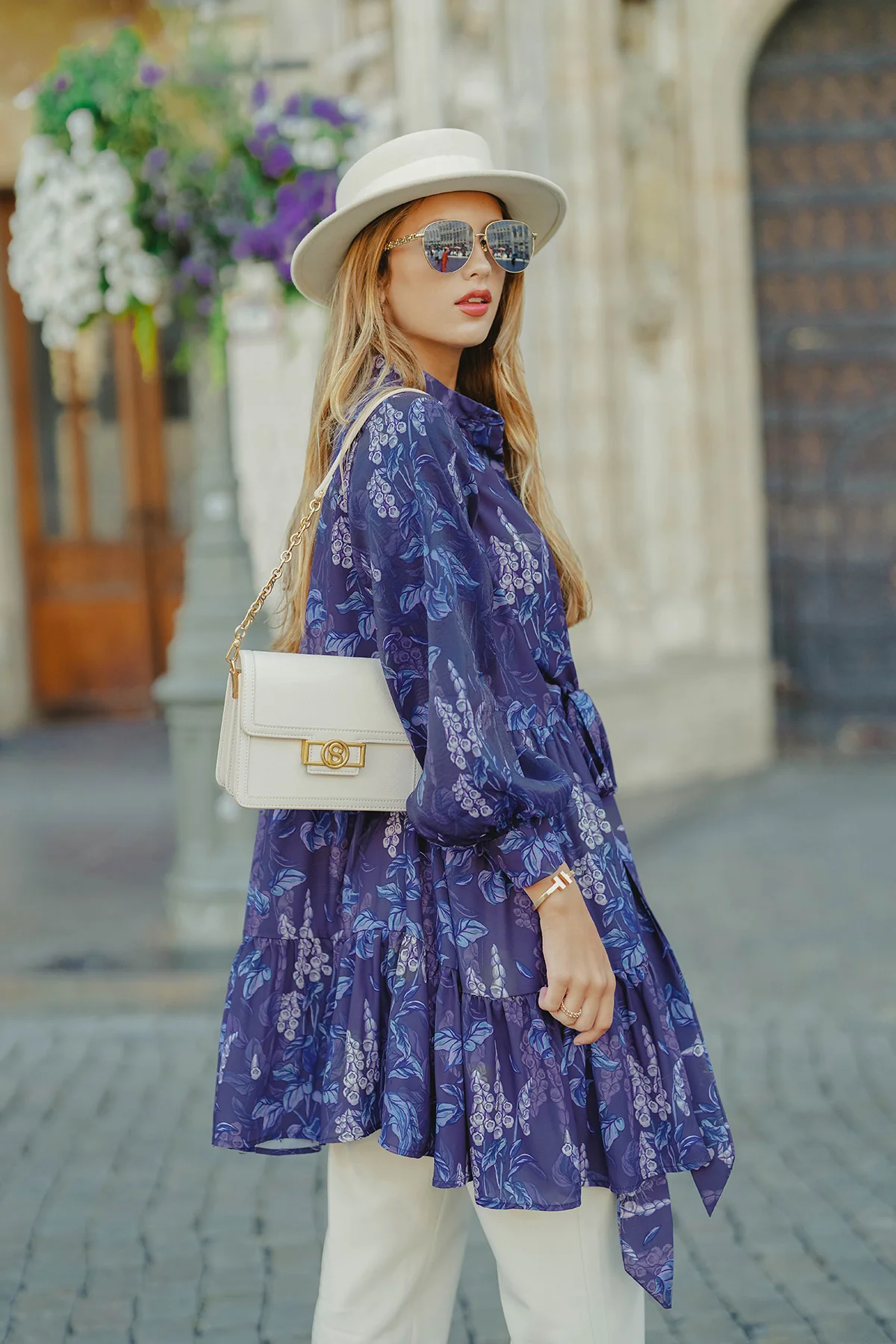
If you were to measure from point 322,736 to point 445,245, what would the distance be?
1.85 feet

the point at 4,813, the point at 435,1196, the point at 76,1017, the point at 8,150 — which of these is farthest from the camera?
the point at 8,150

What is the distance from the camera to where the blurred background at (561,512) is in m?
3.40

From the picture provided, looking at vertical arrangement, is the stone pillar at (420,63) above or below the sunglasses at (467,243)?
above

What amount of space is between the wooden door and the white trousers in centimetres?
916

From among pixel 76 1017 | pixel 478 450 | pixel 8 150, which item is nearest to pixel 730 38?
pixel 8 150

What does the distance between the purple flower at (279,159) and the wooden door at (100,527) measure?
242 inches

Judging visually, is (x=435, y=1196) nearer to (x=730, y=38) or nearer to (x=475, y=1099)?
(x=475, y=1099)

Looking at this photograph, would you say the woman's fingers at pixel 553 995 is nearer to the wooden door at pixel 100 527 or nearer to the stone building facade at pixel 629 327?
the stone building facade at pixel 629 327

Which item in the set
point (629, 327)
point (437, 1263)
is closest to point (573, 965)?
point (437, 1263)

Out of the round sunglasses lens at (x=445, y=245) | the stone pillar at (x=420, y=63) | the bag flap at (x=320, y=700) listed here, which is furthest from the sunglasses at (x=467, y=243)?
the stone pillar at (x=420, y=63)

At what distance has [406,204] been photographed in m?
1.95

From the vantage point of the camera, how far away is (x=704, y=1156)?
1.86 meters

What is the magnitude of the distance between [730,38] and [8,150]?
15.0 ft

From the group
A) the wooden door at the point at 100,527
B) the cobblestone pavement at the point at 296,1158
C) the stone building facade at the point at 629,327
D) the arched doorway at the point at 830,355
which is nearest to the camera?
the cobblestone pavement at the point at 296,1158
